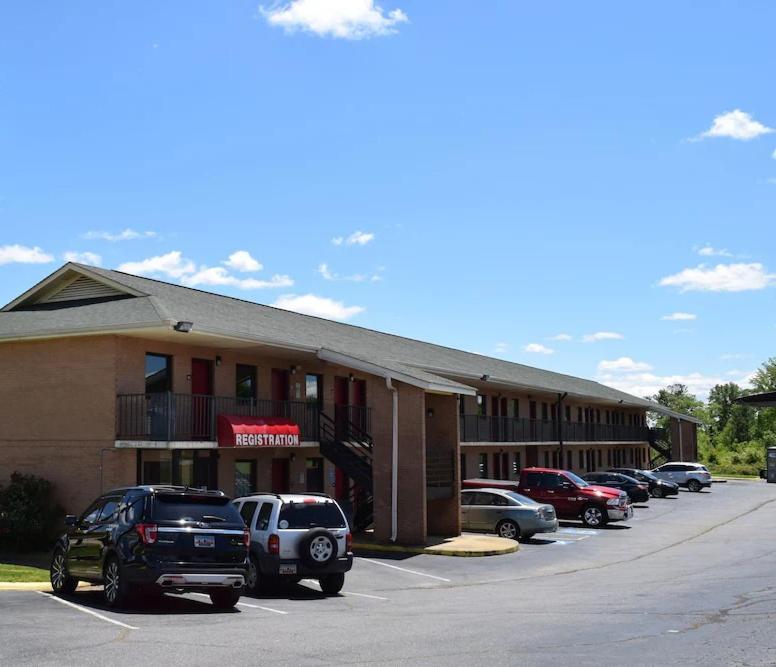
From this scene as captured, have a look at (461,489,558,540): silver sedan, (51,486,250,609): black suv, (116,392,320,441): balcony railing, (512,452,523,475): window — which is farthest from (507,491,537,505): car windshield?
(512,452,523,475): window

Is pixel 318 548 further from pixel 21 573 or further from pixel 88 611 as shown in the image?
pixel 21 573

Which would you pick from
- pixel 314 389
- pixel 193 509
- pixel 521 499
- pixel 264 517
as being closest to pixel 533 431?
pixel 521 499

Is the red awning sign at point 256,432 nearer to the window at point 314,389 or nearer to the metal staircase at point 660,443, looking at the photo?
the window at point 314,389

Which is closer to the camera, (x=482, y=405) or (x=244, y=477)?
(x=244, y=477)

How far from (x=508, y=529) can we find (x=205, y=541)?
15.6 m

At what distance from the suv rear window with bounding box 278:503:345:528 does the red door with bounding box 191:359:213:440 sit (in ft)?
23.4

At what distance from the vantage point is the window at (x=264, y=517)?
1617 cm

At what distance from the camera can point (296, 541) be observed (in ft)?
52.0

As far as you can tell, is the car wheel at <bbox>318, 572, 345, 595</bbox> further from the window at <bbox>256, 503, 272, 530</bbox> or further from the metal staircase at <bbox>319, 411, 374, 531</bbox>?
Answer: the metal staircase at <bbox>319, 411, 374, 531</bbox>

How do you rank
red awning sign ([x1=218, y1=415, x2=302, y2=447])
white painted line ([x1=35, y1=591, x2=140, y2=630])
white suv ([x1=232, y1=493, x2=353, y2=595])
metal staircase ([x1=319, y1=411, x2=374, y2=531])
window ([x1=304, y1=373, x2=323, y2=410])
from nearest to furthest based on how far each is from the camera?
white painted line ([x1=35, y1=591, x2=140, y2=630]) → white suv ([x1=232, y1=493, x2=353, y2=595]) → red awning sign ([x1=218, y1=415, x2=302, y2=447]) → metal staircase ([x1=319, y1=411, x2=374, y2=531]) → window ([x1=304, y1=373, x2=323, y2=410])

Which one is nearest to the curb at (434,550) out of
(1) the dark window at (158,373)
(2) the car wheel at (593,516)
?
(1) the dark window at (158,373)

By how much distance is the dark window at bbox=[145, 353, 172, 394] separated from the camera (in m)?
22.7

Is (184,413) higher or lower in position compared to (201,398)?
lower

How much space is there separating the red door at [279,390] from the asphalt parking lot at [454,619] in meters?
5.93
